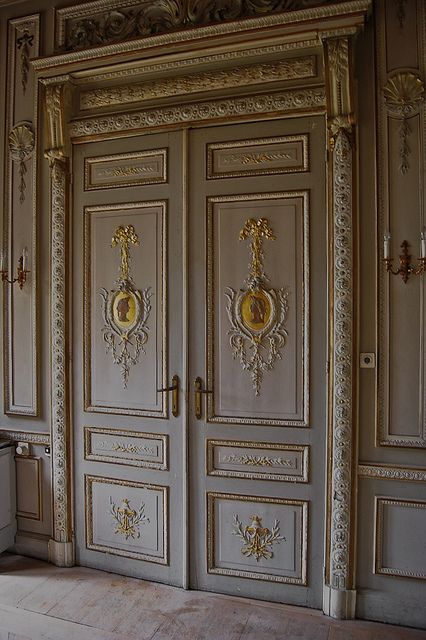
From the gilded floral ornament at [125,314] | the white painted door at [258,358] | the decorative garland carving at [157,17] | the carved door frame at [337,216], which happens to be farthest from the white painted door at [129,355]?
the decorative garland carving at [157,17]

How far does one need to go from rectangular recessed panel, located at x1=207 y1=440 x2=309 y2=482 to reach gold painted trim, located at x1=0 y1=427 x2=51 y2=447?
3.25 feet

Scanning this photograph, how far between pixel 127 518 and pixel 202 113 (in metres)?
2.17

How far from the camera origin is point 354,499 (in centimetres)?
220

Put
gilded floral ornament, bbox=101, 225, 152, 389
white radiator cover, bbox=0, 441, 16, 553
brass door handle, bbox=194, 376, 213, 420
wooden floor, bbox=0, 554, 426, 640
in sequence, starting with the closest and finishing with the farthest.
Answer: wooden floor, bbox=0, 554, 426, 640, brass door handle, bbox=194, 376, 213, 420, gilded floral ornament, bbox=101, 225, 152, 389, white radiator cover, bbox=0, 441, 16, 553

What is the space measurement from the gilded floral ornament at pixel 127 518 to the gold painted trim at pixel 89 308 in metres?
0.50

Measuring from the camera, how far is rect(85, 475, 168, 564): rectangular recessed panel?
2510 millimetres

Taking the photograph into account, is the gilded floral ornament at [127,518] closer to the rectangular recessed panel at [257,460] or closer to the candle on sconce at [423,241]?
the rectangular recessed panel at [257,460]

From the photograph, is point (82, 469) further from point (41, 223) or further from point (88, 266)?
point (41, 223)

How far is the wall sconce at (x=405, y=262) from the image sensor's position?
211 cm

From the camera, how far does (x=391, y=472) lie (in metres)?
2.16

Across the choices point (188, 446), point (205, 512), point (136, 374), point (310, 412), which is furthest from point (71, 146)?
point (205, 512)

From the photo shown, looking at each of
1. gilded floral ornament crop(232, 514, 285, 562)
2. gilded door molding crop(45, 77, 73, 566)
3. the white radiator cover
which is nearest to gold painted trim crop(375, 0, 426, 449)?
gilded floral ornament crop(232, 514, 285, 562)

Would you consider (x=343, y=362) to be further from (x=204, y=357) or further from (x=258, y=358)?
(x=204, y=357)

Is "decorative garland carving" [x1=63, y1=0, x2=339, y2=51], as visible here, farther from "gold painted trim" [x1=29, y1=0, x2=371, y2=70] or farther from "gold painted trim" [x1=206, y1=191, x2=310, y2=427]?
"gold painted trim" [x1=206, y1=191, x2=310, y2=427]
